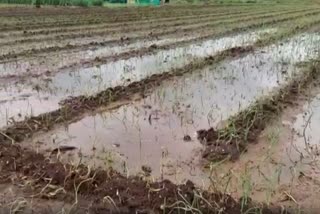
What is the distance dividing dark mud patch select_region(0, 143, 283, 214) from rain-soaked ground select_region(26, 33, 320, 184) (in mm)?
363

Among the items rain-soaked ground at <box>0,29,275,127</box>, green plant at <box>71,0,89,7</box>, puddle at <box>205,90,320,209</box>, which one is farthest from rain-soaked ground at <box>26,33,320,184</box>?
green plant at <box>71,0,89,7</box>

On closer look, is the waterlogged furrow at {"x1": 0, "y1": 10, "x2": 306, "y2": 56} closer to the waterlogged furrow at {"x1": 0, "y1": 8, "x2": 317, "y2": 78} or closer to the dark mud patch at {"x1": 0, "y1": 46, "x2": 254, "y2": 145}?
the waterlogged furrow at {"x1": 0, "y1": 8, "x2": 317, "y2": 78}

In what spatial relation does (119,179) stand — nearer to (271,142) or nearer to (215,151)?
(215,151)

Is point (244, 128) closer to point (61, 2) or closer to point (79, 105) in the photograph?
point (79, 105)

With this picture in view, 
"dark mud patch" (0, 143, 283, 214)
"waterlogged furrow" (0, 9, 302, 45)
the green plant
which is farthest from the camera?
the green plant

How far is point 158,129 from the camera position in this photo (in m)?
5.31

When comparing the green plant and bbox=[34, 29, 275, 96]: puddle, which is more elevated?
the green plant

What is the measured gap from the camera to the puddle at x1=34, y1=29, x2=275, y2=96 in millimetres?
7160

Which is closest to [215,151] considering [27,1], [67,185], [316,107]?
[67,185]

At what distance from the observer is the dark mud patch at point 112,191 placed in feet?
11.1

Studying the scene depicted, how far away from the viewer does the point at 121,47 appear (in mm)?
11266

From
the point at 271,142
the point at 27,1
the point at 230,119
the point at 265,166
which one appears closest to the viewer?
the point at 265,166

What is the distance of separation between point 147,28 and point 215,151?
11554 millimetres

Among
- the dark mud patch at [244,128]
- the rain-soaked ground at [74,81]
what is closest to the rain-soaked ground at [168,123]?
the dark mud patch at [244,128]
